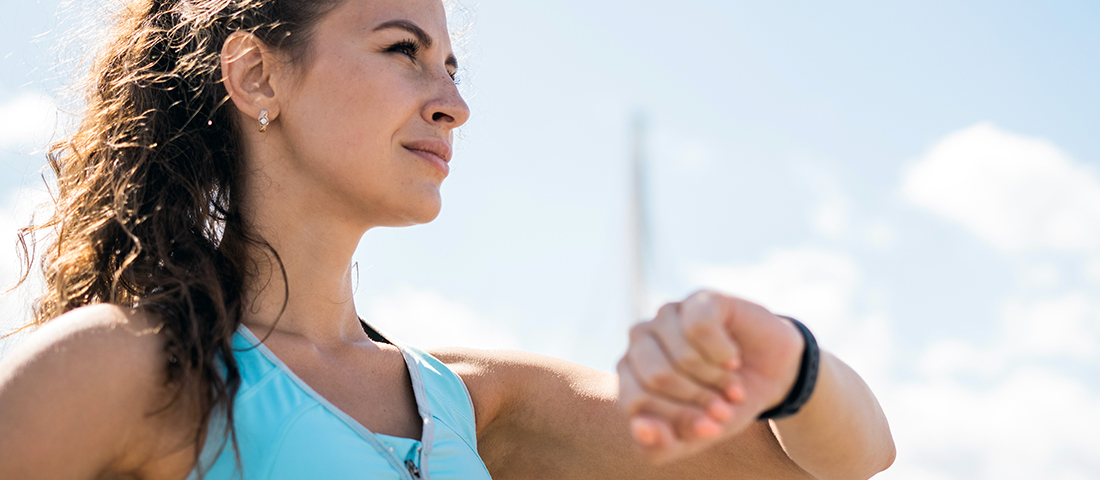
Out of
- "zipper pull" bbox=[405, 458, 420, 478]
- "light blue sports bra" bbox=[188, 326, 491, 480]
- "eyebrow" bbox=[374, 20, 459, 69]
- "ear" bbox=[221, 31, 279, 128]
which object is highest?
"eyebrow" bbox=[374, 20, 459, 69]

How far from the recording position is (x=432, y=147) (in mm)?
2266

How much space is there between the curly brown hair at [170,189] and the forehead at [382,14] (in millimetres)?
Result: 51

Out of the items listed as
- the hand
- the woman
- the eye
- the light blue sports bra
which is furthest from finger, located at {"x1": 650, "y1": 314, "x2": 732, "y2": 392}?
the eye

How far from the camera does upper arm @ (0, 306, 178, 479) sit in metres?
1.51

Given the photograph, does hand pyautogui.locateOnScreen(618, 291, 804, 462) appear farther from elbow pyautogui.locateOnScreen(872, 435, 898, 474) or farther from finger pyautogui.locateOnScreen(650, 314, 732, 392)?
elbow pyautogui.locateOnScreen(872, 435, 898, 474)

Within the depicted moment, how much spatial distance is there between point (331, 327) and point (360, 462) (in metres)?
0.53

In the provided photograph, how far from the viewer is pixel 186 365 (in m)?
1.70

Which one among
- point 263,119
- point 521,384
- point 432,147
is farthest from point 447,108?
point 521,384

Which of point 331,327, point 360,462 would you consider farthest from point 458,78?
point 360,462

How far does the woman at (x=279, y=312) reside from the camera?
164 centimetres

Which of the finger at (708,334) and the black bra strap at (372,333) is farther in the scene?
the black bra strap at (372,333)

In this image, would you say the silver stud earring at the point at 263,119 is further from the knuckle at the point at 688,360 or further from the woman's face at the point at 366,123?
the knuckle at the point at 688,360

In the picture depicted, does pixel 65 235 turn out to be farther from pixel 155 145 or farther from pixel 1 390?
pixel 1 390

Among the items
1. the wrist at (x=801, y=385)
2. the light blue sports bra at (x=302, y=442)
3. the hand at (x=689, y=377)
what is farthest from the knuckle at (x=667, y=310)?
the light blue sports bra at (x=302, y=442)
